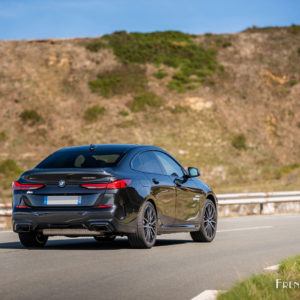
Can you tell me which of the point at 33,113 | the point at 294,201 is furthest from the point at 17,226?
the point at 33,113

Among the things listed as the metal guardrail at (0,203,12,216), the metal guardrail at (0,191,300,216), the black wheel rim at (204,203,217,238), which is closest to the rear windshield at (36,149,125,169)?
the black wheel rim at (204,203,217,238)

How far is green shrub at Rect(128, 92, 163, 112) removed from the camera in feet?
192

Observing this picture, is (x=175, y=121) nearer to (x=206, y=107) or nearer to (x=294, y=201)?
(x=206, y=107)

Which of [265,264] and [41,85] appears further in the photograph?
[41,85]

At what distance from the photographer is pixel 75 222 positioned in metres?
9.41

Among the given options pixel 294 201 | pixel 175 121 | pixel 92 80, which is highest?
pixel 92 80

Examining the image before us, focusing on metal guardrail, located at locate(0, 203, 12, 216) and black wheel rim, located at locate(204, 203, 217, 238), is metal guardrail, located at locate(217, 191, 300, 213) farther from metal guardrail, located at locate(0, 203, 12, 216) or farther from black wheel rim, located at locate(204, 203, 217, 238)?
black wheel rim, located at locate(204, 203, 217, 238)

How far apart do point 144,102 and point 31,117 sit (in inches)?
393

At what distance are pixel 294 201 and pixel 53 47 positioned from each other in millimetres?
43732

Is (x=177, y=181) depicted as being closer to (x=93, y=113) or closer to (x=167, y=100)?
(x=93, y=113)

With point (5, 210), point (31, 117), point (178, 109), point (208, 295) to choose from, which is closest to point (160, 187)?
point (208, 295)

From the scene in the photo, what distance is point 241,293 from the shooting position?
5.41 m

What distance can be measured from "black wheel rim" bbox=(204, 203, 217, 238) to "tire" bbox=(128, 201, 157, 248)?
6.64ft

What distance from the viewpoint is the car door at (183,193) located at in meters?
11.2
